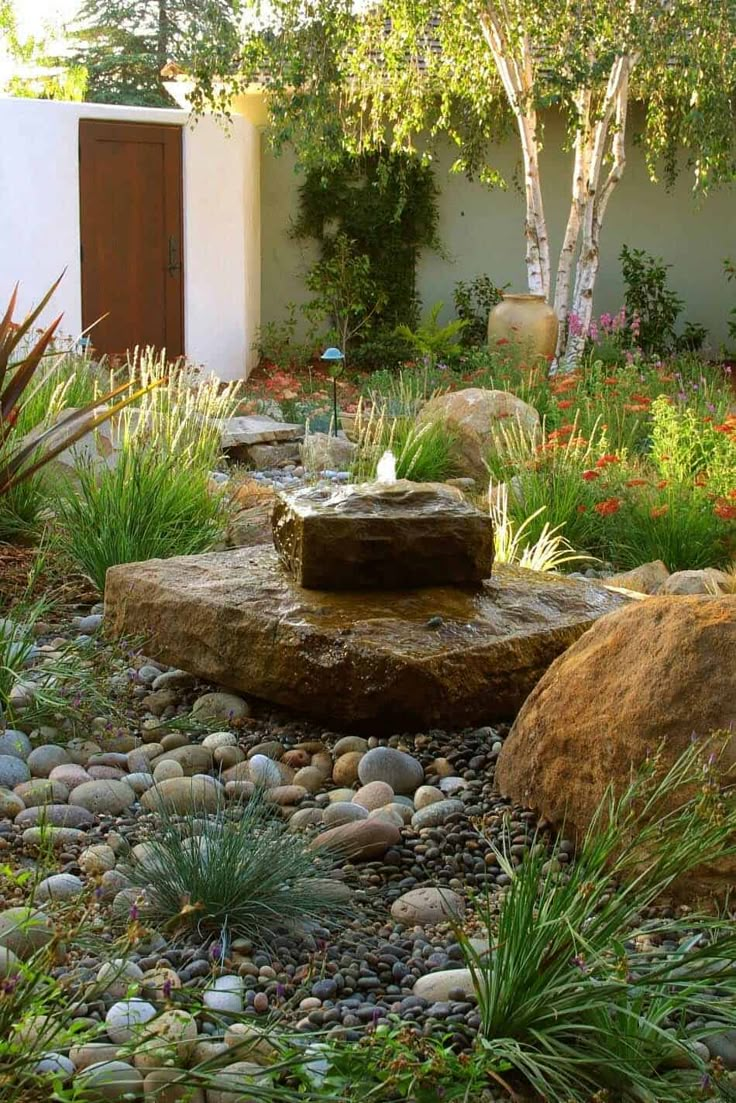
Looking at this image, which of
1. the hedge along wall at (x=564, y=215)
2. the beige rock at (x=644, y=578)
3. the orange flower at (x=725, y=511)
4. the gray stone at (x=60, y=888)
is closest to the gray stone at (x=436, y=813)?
the gray stone at (x=60, y=888)

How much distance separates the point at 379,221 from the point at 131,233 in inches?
167

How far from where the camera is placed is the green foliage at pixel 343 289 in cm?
1562

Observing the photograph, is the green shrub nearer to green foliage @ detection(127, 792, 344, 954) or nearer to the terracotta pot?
green foliage @ detection(127, 792, 344, 954)

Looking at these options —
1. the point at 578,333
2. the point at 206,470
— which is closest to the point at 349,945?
the point at 206,470

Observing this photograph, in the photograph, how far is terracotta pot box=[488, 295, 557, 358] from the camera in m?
12.7

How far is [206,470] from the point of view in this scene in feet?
19.5

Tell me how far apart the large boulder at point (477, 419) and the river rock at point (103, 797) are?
5.11m

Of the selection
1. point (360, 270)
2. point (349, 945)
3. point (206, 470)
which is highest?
point (360, 270)

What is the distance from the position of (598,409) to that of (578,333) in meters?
4.08

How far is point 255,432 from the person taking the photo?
9.20 meters

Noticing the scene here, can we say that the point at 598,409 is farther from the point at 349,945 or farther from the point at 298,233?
the point at 298,233

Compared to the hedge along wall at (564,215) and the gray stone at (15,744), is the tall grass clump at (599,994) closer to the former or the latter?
the gray stone at (15,744)

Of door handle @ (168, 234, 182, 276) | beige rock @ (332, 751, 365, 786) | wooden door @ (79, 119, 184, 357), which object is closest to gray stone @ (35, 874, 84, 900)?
beige rock @ (332, 751, 365, 786)

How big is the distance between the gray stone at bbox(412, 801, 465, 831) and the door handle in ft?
34.6
